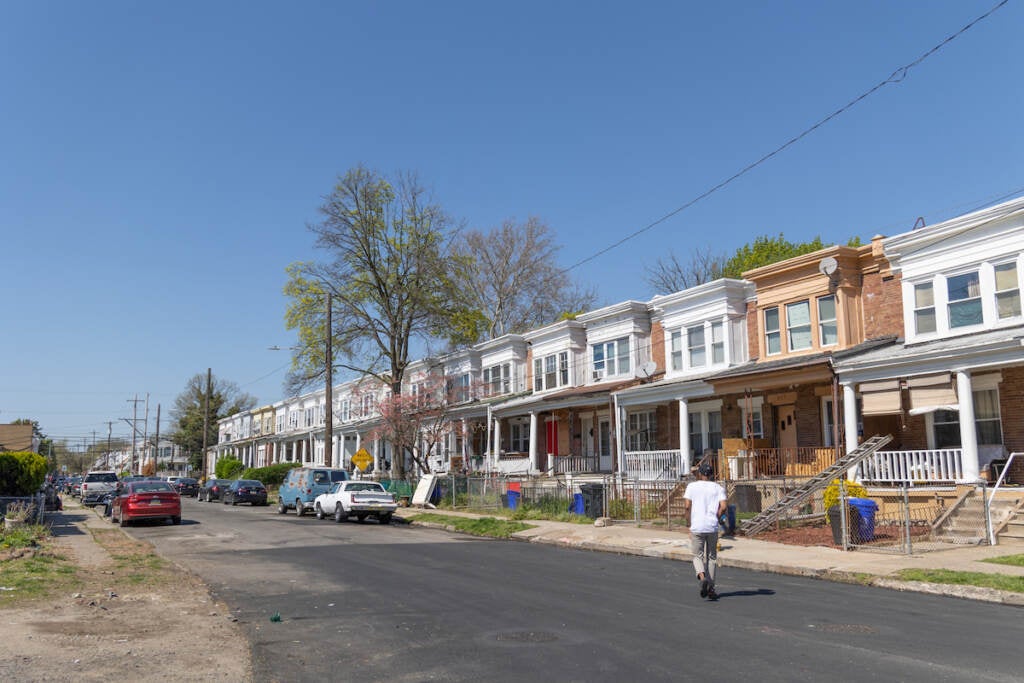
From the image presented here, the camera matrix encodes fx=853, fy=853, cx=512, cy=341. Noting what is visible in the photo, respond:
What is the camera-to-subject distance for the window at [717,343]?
95.1 ft

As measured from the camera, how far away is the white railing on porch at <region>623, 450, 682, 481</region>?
28.3m

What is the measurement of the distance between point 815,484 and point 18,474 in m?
21.3

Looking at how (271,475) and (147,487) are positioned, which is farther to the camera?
(271,475)

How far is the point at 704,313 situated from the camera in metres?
29.7

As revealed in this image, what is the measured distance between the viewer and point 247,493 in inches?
1689

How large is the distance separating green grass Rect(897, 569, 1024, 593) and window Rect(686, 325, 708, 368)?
1652 cm

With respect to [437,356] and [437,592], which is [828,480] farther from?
[437,356]

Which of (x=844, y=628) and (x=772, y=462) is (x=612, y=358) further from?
(x=844, y=628)

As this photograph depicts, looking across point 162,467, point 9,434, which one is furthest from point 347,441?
point 162,467

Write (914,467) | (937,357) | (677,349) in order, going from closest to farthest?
(937,357) < (914,467) < (677,349)

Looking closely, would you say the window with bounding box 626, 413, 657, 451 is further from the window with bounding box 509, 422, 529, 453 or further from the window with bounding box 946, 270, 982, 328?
the window with bounding box 946, 270, 982, 328

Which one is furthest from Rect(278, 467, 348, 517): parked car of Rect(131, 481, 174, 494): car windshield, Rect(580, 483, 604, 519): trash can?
Rect(580, 483, 604, 519): trash can

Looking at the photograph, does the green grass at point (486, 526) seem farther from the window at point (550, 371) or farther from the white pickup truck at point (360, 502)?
the window at point (550, 371)

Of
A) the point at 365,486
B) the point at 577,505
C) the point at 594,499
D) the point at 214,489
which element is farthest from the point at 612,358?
the point at 214,489
